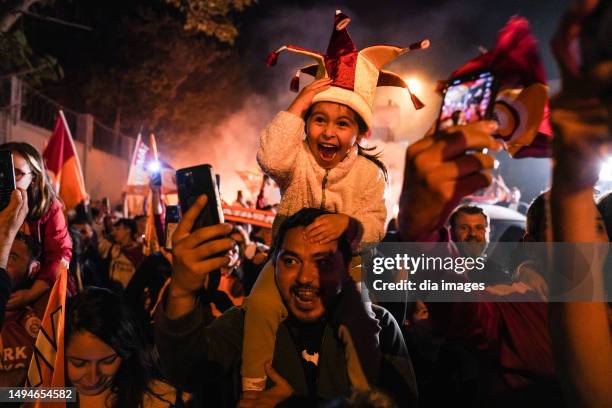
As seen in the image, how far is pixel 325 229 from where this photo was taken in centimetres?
242

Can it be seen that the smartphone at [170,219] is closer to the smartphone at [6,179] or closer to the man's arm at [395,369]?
the smartphone at [6,179]

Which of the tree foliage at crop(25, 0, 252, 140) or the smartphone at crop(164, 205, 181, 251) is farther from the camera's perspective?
the tree foliage at crop(25, 0, 252, 140)

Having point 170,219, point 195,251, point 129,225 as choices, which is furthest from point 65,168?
point 195,251

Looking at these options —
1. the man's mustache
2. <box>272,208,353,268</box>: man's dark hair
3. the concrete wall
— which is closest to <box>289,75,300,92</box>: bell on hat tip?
<box>272,208,353,268</box>: man's dark hair

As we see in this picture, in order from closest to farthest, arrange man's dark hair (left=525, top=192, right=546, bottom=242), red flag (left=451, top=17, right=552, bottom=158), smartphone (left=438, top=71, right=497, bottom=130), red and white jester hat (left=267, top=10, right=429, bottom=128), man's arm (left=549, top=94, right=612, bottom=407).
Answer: man's arm (left=549, top=94, right=612, bottom=407) < smartphone (left=438, top=71, right=497, bottom=130) < red flag (left=451, top=17, right=552, bottom=158) < man's dark hair (left=525, top=192, right=546, bottom=242) < red and white jester hat (left=267, top=10, right=429, bottom=128)

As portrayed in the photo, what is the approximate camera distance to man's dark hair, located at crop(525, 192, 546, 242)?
1.86 metres

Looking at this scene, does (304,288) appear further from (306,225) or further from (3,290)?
(3,290)

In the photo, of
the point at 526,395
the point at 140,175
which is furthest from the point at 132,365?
the point at 140,175

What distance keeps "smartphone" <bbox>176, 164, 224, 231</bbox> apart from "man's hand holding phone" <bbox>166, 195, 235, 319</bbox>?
0.09ft

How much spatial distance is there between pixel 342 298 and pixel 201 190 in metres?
1.00

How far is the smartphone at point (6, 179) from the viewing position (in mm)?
2417

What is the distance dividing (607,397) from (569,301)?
0.26 m

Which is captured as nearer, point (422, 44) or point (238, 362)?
point (422, 44)

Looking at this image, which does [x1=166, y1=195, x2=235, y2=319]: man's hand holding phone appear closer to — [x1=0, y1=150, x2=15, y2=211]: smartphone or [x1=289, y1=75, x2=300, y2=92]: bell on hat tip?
[x1=0, y1=150, x2=15, y2=211]: smartphone
